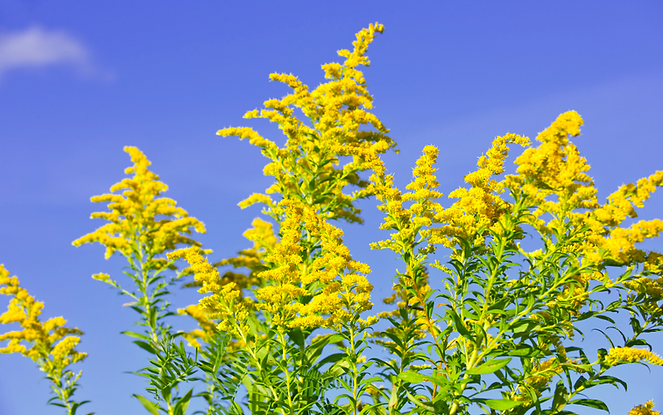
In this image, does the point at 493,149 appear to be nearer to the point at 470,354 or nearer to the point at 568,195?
the point at 568,195

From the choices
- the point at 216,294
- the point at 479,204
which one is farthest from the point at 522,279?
the point at 216,294

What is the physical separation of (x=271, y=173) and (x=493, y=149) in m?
3.10

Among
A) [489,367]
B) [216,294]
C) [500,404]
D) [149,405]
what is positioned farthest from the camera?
[216,294]

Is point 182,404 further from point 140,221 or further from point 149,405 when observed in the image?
point 140,221

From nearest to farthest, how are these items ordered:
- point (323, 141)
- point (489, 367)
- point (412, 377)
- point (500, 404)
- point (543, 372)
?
point (489, 367) < point (500, 404) < point (412, 377) < point (543, 372) < point (323, 141)

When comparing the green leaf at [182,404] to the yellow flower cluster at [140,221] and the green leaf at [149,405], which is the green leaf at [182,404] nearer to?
the green leaf at [149,405]

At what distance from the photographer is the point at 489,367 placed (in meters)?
5.04

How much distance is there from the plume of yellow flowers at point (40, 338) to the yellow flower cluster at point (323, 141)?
9.62 ft

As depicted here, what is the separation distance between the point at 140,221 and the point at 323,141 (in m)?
2.89

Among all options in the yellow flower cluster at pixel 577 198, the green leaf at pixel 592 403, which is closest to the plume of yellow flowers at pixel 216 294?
the yellow flower cluster at pixel 577 198

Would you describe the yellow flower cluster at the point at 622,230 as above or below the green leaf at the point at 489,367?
above

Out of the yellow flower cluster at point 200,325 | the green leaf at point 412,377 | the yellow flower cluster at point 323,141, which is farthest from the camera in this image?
the yellow flower cluster at point 323,141

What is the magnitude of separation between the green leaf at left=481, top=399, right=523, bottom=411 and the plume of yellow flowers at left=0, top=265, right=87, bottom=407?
163 inches

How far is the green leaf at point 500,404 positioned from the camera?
5.13 metres
